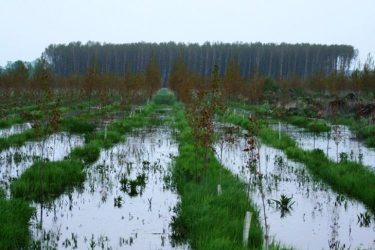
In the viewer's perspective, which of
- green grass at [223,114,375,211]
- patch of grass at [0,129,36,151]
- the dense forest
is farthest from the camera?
the dense forest

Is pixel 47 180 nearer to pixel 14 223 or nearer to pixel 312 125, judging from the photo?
pixel 14 223

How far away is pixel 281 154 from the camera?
19.2m

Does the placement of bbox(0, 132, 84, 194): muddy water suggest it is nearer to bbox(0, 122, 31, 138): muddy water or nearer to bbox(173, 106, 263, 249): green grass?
bbox(0, 122, 31, 138): muddy water

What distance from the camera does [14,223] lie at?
27.8 feet

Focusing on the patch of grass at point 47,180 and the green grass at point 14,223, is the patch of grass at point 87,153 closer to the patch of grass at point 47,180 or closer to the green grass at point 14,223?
the patch of grass at point 47,180

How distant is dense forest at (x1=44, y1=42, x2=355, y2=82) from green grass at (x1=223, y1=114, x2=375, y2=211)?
396 feet

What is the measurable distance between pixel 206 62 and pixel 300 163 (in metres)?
129

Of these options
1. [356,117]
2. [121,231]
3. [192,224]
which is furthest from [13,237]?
[356,117]

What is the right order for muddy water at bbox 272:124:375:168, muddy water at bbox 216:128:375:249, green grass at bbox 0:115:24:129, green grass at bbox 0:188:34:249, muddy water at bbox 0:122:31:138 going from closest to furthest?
green grass at bbox 0:188:34:249
muddy water at bbox 216:128:375:249
muddy water at bbox 272:124:375:168
muddy water at bbox 0:122:31:138
green grass at bbox 0:115:24:129

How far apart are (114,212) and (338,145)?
1447 centimetres

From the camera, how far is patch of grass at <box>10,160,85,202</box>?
11.4m

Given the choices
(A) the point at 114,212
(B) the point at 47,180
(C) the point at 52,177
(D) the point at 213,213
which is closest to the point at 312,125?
(C) the point at 52,177

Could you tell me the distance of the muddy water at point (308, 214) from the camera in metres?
8.95

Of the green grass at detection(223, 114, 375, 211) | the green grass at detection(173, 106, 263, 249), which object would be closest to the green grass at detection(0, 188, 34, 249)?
the green grass at detection(173, 106, 263, 249)
